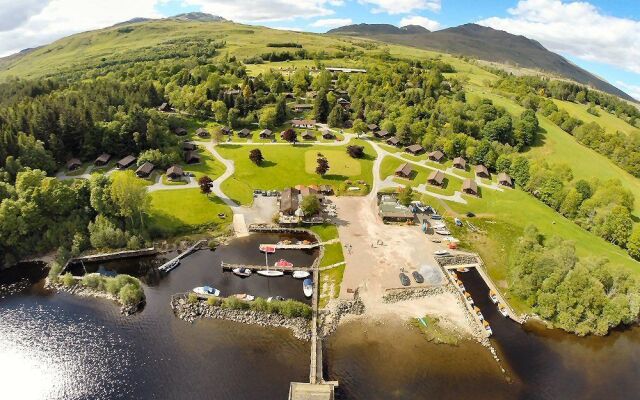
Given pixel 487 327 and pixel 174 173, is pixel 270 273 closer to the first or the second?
pixel 487 327

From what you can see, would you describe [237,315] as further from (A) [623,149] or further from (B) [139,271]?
(A) [623,149]

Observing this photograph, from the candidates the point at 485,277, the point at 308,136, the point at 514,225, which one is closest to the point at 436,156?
the point at 514,225

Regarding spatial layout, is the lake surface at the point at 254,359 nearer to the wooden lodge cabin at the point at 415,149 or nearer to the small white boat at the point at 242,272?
the small white boat at the point at 242,272

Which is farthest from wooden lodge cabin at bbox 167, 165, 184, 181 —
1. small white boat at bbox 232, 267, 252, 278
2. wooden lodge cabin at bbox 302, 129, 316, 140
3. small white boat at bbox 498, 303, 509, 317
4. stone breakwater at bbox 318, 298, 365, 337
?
small white boat at bbox 498, 303, 509, 317

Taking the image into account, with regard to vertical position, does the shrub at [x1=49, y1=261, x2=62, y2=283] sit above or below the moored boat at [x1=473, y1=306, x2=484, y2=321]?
above

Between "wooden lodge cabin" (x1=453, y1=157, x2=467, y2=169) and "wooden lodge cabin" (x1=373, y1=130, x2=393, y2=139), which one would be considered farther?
"wooden lodge cabin" (x1=373, y1=130, x2=393, y2=139)

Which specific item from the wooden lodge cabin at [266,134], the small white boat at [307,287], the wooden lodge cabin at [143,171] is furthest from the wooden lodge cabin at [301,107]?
the small white boat at [307,287]

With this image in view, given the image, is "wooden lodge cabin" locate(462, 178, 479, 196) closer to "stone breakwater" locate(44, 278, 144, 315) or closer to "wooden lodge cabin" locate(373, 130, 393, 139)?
"wooden lodge cabin" locate(373, 130, 393, 139)
